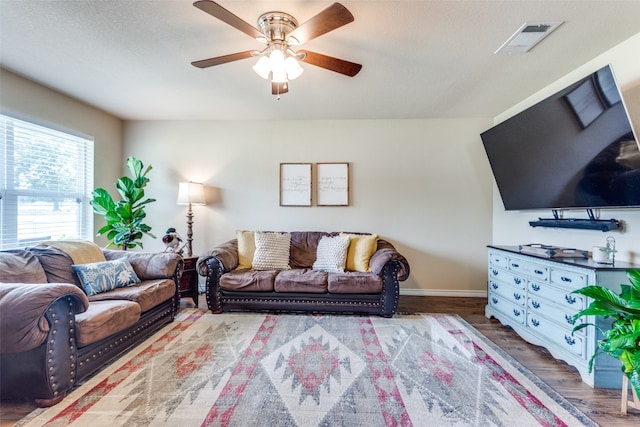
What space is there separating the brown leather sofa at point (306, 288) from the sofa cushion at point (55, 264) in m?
1.06

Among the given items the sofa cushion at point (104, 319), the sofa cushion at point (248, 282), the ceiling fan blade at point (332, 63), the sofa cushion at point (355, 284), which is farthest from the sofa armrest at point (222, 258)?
the ceiling fan blade at point (332, 63)

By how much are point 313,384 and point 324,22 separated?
7.43 feet

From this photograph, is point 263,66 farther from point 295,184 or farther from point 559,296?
point 559,296

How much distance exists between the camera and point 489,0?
65.1 inches

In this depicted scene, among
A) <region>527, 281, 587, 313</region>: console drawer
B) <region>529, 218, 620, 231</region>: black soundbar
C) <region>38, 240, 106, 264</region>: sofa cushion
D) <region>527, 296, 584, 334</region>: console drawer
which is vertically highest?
<region>529, 218, 620, 231</region>: black soundbar

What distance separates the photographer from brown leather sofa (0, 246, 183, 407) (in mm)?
1500

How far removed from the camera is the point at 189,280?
324 centimetres

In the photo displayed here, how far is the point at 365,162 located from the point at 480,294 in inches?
96.9

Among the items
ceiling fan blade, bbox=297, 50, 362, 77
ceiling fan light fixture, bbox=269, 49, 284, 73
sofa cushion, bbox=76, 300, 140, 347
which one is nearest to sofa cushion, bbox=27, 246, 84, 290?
sofa cushion, bbox=76, 300, 140, 347

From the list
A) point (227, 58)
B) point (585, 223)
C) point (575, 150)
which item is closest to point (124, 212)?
point (227, 58)

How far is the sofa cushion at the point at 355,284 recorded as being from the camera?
112 inches

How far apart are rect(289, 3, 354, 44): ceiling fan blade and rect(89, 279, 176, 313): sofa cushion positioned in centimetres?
235

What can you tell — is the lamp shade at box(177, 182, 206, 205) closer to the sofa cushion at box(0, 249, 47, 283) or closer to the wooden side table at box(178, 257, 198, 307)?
the wooden side table at box(178, 257, 198, 307)

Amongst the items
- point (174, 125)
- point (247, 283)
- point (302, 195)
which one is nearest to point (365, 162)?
point (302, 195)
